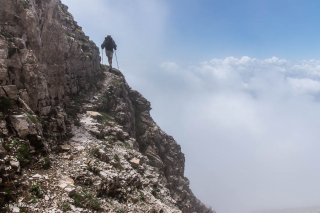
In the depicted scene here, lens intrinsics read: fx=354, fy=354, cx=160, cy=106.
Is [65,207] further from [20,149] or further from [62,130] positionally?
[62,130]

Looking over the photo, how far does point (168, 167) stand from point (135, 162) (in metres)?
17.7

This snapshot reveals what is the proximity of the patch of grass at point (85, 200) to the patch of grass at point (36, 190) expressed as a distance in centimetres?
226

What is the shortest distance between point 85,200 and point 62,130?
1051 centimetres

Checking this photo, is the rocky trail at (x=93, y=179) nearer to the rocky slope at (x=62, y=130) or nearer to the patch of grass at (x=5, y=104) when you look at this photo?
the rocky slope at (x=62, y=130)

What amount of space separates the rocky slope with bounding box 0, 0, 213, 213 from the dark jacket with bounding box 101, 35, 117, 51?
5.69 metres

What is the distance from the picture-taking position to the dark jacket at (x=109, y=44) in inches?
2329

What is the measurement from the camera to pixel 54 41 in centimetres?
4150

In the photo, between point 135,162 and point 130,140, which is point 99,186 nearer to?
point 135,162

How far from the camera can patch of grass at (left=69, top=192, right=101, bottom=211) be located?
2489 cm

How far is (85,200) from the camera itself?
83.6 ft

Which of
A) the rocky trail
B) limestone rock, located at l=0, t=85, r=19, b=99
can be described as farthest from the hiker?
limestone rock, located at l=0, t=85, r=19, b=99

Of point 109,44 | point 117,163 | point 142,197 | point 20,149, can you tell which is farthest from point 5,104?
point 109,44

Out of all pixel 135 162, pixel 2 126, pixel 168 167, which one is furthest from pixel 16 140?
pixel 168 167

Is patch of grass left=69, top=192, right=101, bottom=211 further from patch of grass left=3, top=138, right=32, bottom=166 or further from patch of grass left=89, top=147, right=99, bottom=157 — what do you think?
patch of grass left=89, top=147, right=99, bottom=157
